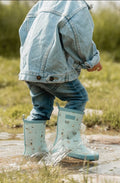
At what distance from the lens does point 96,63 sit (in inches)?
112

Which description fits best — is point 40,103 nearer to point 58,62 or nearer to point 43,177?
point 58,62

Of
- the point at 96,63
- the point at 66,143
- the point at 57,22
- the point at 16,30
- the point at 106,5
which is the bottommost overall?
the point at 66,143

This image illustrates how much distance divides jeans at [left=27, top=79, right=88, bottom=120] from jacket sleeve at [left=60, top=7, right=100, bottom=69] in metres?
0.19

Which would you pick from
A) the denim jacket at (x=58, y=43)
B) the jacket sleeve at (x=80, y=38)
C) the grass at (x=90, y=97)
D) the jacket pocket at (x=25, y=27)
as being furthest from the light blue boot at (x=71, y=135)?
the grass at (x=90, y=97)

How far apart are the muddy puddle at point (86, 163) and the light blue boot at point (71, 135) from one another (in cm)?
7

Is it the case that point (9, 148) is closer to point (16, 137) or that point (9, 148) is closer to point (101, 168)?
point (16, 137)

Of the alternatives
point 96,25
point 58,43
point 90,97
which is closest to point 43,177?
point 58,43

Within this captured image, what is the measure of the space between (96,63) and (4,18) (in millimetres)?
8388

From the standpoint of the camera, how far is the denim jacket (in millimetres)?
2668

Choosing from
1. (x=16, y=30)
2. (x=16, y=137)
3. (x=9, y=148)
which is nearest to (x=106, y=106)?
(x=16, y=137)

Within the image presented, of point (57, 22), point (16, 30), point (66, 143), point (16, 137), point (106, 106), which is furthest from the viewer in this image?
point (16, 30)

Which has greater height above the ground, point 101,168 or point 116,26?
point 116,26

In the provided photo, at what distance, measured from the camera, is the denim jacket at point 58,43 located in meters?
2.67

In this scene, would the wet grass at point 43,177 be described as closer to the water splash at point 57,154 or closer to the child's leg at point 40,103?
the water splash at point 57,154
